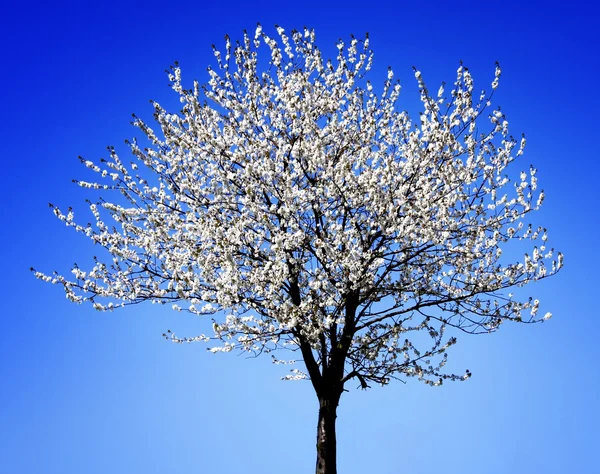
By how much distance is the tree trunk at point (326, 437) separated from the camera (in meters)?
12.3

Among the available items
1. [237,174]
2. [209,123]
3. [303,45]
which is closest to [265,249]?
[237,174]

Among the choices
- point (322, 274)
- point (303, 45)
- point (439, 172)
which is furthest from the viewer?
point (303, 45)

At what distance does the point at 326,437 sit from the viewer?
12.5 metres

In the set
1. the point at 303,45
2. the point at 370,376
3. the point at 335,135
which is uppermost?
the point at 303,45

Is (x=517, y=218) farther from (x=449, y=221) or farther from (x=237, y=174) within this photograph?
(x=237, y=174)

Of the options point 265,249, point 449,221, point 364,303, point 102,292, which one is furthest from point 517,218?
point 102,292

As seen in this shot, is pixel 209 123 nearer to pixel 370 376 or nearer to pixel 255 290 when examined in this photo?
pixel 255 290

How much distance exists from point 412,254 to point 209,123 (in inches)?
222

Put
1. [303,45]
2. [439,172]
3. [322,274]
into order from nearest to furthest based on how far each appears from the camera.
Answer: [322,274] < [439,172] < [303,45]

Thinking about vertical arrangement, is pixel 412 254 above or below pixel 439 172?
below

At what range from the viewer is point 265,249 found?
1238 centimetres

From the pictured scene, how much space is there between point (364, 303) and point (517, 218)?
3949 mm

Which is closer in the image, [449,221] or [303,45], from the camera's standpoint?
[449,221]

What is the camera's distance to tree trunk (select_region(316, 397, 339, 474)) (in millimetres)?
12344
